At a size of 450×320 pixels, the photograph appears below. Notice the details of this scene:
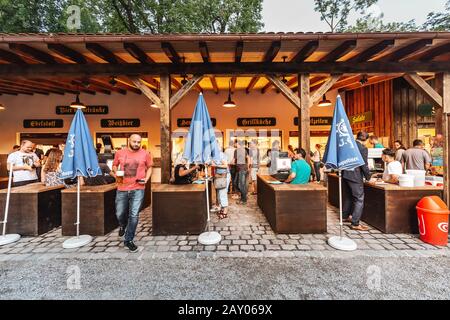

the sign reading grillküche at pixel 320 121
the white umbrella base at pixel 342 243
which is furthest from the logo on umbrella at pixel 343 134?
the sign reading grillküche at pixel 320 121

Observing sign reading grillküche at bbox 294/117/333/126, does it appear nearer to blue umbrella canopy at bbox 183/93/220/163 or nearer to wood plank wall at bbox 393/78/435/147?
wood plank wall at bbox 393/78/435/147

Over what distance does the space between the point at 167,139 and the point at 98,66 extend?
233 centimetres

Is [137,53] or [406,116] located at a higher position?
[137,53]

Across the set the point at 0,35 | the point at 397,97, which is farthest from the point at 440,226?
the point at 0,35

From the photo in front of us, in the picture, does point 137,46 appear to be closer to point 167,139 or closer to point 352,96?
point 167,139

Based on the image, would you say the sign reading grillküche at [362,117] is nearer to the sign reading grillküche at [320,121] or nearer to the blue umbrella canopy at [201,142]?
the sign reading grillküche at [320,121]

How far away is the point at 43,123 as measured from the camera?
32.0 feet

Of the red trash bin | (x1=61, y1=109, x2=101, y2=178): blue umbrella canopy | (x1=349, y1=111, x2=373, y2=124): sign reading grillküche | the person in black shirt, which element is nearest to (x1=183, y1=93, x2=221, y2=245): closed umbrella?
the person in black shirt

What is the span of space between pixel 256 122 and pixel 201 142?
648 centimetres

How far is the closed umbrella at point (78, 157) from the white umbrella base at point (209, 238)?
1.91 meters

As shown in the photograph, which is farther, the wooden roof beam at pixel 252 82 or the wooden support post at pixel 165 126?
the wooden roof beam at pixel 252 82

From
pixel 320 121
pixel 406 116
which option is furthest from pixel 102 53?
pixel 406 116

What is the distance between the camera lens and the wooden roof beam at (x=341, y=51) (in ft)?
13.6

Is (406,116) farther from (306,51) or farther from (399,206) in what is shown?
(306,51)
